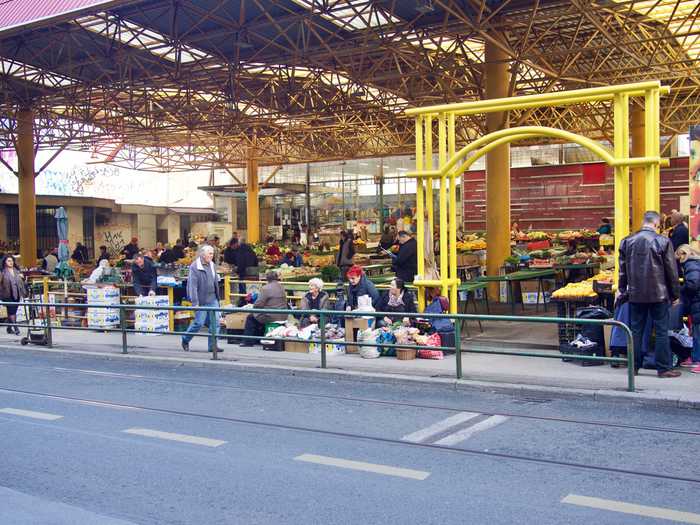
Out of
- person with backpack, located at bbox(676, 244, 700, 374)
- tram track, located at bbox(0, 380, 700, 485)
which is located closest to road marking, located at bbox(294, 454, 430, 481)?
tram track, located at bbox(0, 380, 700, 485)

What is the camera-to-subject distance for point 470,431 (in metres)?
7.57

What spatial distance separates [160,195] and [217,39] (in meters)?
35.6

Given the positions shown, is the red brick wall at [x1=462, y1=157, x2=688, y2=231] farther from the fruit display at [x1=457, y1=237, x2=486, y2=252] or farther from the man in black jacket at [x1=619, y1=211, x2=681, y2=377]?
the man in black jacket at [x1=619, y1=211, x2=681, y2=377]

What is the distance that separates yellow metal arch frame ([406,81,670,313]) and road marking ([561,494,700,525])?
594cm

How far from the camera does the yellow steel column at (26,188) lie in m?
33.2

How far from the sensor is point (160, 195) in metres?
58.5

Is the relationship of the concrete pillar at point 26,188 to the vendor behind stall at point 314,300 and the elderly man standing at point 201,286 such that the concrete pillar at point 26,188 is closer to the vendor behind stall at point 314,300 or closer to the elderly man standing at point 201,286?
the elderly man standing at point 201,286

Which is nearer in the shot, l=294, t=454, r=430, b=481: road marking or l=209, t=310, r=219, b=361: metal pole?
l=294, t=454, r=430, b=481: road marking

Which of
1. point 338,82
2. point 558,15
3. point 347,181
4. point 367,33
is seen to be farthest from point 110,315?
point 347,181

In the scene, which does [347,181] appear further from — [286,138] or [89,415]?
[89,415]

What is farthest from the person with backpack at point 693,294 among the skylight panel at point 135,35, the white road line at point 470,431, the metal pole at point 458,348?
the skylight panel at point 135,35

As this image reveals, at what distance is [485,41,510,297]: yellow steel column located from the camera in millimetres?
22203

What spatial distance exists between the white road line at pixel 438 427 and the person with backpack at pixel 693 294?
10.9 feet

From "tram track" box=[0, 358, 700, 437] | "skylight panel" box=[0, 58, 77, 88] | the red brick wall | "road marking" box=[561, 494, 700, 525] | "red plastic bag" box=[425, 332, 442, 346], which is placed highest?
"skylight panel" box=[0, 58, 77, 88]
